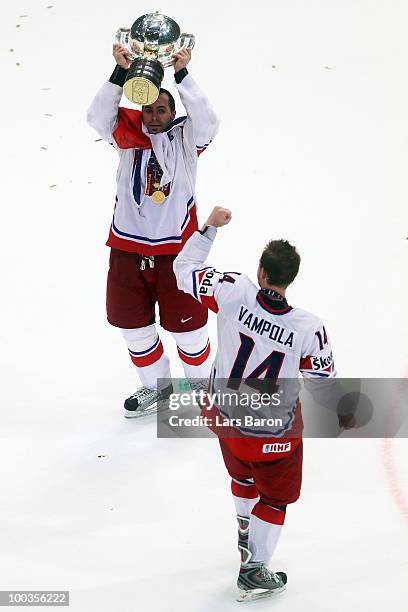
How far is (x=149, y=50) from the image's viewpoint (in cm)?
336

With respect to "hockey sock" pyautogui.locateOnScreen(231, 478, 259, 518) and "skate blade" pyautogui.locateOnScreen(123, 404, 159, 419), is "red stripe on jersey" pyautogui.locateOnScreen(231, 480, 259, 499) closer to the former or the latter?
"hockey sock" pyautogui.locateOnScreen(231, 478, 259, 518)

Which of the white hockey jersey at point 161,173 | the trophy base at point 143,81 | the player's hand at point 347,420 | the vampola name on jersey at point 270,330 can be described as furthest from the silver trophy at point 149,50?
the player's hand at point 347,420

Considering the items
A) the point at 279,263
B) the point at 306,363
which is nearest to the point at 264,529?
the point at 306,363

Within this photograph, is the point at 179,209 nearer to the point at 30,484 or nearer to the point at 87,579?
the point at 30,484

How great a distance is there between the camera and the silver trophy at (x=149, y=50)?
10.6 feet

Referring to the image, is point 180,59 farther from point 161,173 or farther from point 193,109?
point 161,173

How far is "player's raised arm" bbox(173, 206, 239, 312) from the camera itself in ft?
9.25

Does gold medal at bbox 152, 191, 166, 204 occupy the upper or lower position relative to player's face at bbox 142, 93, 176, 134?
lower

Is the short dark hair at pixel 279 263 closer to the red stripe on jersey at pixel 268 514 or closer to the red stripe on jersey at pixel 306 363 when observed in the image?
the red stripe on jersey at pixel 306 363

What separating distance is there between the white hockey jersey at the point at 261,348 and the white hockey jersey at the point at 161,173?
0.81 m

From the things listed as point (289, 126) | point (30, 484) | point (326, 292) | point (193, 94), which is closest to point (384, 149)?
point (289, 126)

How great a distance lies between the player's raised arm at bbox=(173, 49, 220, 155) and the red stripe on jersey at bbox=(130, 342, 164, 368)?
33.9 inches

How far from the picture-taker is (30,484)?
140 inches

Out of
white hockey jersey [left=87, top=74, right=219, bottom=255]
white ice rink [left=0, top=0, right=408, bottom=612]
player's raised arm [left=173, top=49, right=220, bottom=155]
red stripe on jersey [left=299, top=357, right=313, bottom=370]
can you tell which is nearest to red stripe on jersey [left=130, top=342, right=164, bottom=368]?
white ice rink [left=0, top=0, right=408, bottom=612]
